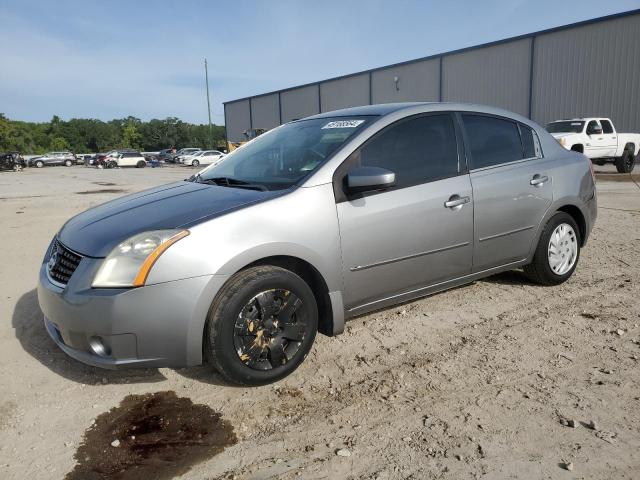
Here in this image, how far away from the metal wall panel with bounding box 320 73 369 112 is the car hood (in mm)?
34353

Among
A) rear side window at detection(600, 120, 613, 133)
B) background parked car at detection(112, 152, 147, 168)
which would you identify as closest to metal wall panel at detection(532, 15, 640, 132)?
rear side window at detection(600, 120, 613, 133)

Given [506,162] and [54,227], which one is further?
[54,227]

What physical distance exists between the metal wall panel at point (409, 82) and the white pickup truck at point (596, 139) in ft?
48.7

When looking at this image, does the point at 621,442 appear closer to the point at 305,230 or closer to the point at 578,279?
the point at 305,230

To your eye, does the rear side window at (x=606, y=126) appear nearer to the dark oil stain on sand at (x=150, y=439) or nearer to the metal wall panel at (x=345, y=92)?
the dark oil stain on sand at (x=150, y=439)

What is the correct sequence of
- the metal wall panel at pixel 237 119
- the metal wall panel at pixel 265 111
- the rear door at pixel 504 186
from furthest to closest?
the metal wall panel at pixel 237 119
the metal wall panel at pixel 265 111
the rear door at pixel 504 186

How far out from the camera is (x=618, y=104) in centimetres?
2377

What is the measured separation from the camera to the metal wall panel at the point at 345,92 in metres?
37.1

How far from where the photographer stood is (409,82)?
3369 centimetres

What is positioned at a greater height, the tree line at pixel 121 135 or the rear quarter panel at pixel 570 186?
the tree line at pixel 121 135

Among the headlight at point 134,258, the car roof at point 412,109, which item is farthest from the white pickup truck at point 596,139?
the headlight at point 134,258

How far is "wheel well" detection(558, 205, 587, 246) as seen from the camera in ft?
15.2

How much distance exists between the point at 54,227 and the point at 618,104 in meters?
25.0

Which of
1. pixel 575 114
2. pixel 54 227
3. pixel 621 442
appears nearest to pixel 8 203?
pixel 54 227
